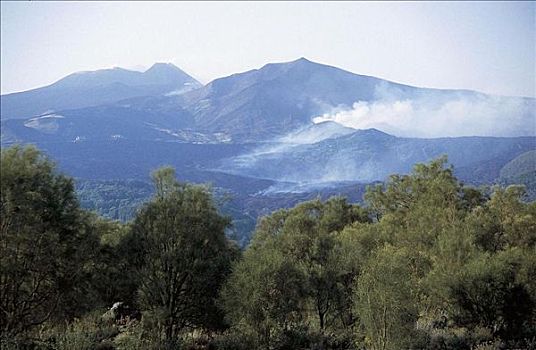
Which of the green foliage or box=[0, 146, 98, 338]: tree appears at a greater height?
box=[0, 146, 98, 338]: tree

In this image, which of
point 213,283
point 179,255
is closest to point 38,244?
point 179,255

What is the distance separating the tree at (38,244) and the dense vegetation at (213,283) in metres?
0.04

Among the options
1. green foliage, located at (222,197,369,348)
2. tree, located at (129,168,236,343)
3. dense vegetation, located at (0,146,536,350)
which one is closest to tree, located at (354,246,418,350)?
dense vegetation, located at (0,146,536,350)

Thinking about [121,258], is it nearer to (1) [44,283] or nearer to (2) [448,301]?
(1) [44,283]

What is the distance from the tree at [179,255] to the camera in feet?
62.7

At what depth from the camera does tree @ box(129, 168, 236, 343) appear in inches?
753

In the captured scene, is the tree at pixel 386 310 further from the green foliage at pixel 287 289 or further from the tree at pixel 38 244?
the tree at pixel 38 244

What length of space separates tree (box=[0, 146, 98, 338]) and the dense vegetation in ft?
0.12

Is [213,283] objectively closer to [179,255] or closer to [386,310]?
[179,255]

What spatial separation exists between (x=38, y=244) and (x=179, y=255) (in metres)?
5.62

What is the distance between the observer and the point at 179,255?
19.2 m

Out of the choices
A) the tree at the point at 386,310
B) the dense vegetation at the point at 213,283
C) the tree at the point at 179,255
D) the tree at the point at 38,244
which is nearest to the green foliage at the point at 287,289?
the dense vegetation at the point at 213,283

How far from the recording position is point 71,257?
15914 millimetres

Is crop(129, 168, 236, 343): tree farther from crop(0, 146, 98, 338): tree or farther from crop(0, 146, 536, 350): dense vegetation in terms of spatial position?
crop(0, 146, 98, 338): tree
